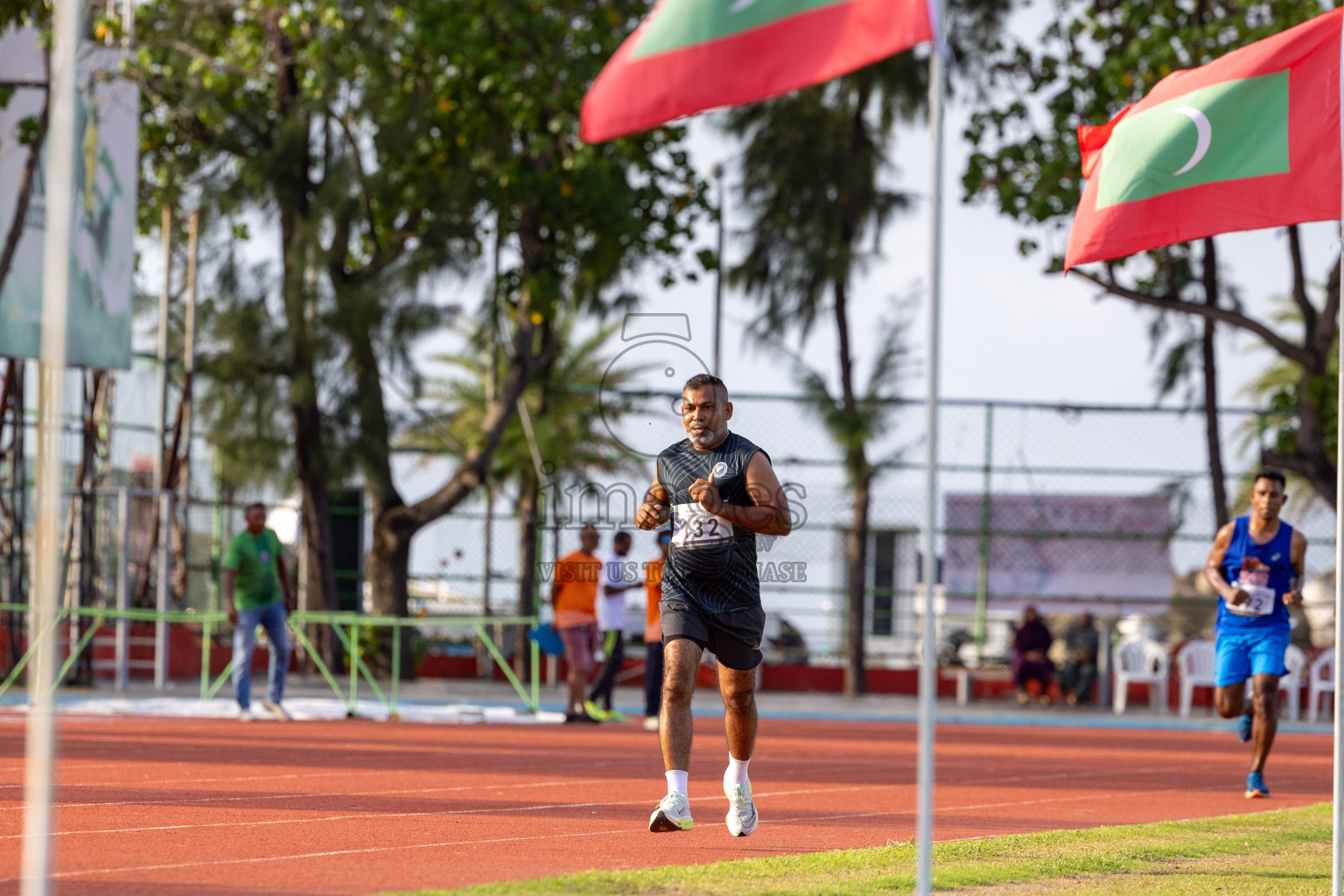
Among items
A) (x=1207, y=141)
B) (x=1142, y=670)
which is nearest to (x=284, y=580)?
(x=1207, y=141)

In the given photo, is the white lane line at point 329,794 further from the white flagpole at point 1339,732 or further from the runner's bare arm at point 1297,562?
the white flagpole at point 1339,732

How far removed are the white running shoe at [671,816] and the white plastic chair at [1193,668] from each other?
16094mm

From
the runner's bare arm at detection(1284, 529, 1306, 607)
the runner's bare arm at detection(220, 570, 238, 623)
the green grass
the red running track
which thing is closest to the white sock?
the red running track

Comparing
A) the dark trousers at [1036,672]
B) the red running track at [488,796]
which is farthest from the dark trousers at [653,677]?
the dark trousers at [1036,672]

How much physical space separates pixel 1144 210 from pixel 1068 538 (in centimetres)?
1530

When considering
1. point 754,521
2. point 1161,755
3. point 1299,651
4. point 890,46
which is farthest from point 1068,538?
point 890,46

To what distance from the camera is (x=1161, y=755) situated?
1531 cm

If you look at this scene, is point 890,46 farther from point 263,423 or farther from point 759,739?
point 263,423

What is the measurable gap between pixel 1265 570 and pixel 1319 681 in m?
12.5

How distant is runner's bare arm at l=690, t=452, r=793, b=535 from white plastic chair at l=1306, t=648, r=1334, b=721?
16323mm

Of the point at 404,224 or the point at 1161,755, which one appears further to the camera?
the point at 404,224

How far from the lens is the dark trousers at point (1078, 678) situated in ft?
74.5

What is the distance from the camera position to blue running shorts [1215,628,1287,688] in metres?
10.1

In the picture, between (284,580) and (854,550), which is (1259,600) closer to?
(284,580)
